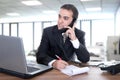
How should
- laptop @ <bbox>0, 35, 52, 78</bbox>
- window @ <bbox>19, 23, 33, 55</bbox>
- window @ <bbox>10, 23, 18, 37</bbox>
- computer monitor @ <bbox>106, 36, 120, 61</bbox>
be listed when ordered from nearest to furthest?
laptop @ <bbox>0, 35, 52, 78</bbox> → computer monitor @ <bbox>106, 36, 120, 61</bbox> → window @ <bbox>19, 23, 33, 55</bbox> → window @ <bbox>10, 23, 18, 37</bbox>

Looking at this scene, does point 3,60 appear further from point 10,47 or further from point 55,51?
point 55,51

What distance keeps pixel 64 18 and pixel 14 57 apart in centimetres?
71

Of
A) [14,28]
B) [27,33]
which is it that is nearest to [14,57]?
[27,33]

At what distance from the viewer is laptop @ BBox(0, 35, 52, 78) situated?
1127 millimetres

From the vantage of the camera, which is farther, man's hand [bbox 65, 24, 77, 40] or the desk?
man's hand [bbox 65, 24, 77, 40]

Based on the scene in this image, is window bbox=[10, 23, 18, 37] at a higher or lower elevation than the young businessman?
higher

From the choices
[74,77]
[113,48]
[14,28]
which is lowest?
[113,48]

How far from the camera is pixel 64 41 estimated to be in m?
1.82

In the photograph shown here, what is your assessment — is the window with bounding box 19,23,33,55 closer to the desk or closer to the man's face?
the man's face

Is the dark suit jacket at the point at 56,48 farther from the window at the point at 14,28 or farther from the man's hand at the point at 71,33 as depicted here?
the window at the point at 14,28

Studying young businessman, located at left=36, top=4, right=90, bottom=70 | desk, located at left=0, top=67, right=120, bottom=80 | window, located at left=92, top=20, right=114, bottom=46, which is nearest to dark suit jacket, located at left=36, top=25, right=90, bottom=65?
young businessman, located at left=36, top=4, right=90, bottom=70

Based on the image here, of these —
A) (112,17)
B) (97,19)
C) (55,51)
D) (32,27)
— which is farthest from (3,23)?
(55,51)

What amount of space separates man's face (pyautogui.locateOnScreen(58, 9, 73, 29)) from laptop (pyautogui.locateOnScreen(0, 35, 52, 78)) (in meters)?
0.57

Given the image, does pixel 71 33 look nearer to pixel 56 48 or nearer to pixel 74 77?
pixel 56 48
